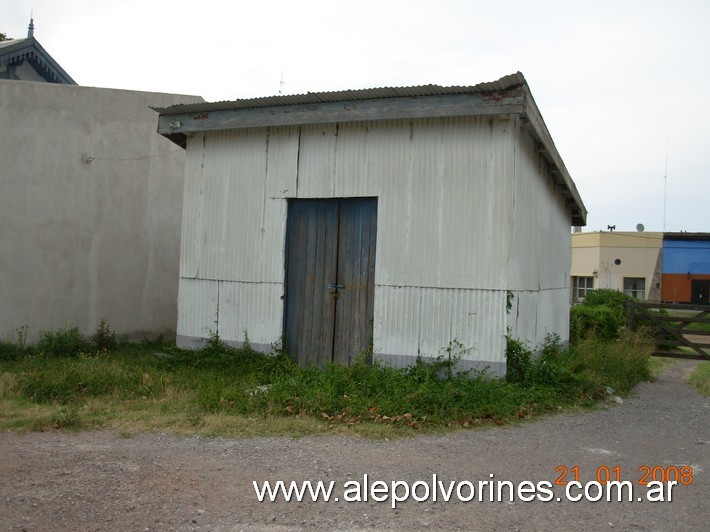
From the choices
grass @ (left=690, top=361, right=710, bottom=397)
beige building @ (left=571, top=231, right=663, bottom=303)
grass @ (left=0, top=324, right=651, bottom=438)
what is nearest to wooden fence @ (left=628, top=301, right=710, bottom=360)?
grass @ (left=690, top=361, right=710, bottom=397)

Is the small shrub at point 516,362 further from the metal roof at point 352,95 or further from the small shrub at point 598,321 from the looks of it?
the small shrub at point 598,321

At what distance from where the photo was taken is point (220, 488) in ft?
15.4

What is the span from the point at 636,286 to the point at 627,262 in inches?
62.8

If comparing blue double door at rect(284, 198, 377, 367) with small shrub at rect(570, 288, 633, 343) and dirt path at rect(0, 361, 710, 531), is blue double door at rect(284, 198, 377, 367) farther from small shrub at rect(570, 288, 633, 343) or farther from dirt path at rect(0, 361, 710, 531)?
small shrub at rect(570, 288, 633, 343)

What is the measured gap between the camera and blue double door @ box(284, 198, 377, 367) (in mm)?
8641

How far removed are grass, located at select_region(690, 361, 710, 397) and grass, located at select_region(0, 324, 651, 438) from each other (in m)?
1.64

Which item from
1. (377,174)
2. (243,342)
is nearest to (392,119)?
Answer: (377,174)

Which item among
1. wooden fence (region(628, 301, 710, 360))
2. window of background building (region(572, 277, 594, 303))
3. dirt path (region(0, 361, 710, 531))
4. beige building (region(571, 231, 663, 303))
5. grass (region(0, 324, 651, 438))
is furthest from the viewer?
window of background building (region(572, 277, 594, 303))

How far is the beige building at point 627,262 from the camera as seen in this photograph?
3456cm

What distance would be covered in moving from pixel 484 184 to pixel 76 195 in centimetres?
756

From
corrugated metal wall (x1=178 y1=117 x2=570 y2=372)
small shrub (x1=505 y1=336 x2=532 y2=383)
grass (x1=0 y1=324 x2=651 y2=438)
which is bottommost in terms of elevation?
grass (x1=0 y1=324 x2=651 y2=438)

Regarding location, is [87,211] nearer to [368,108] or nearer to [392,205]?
[368,108]

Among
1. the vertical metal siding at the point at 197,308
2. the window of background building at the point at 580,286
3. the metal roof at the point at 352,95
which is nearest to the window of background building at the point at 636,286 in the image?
the window of background building at the point at 580,286

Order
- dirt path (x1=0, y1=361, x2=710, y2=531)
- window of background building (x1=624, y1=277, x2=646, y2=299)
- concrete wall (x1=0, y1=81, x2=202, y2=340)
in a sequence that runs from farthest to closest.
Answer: window of background building (x1=624, y1=277, x2=646, y2=299)
concrete wall (x1=0, y1=81, x2=202, y2=340)
dirt path (x1=0, y1=361, x2=710, y2=531)
